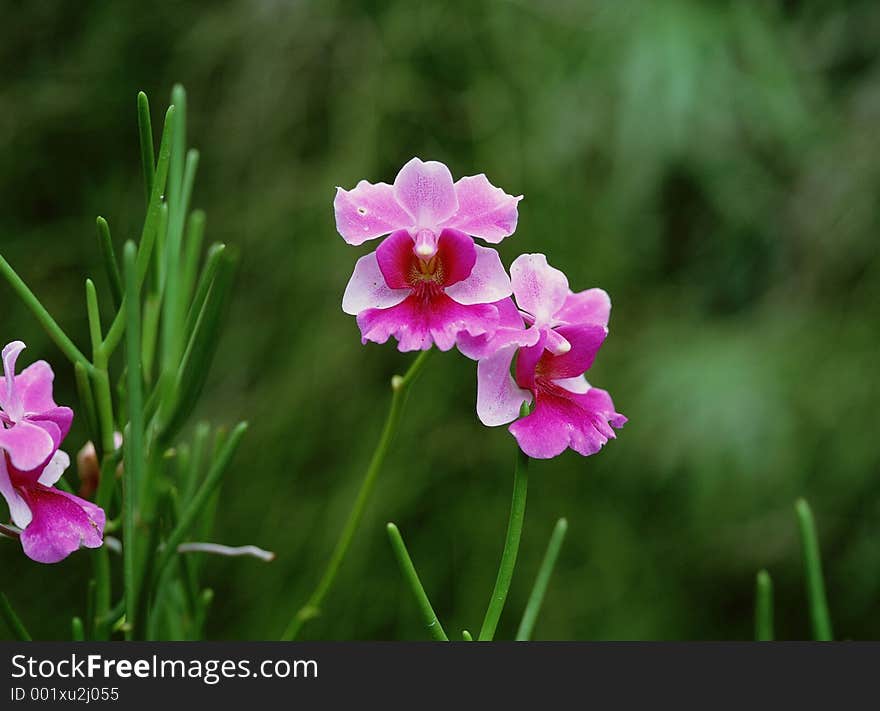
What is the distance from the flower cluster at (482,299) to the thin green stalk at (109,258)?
6cm

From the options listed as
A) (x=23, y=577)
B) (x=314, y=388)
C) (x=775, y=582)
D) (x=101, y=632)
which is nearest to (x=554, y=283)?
(x=101, y=632)

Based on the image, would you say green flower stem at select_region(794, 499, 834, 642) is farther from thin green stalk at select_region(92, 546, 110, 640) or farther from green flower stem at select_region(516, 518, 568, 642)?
thin green stalk at select_region(92, 546, 110, 640)

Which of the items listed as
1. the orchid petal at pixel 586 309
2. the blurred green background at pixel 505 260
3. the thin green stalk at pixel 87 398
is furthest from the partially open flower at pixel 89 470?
the blurred green background at pixel 505 260

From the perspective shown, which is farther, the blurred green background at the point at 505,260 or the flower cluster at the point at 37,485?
the blurred green background at the point at 505,260

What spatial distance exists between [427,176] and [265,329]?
0.71 m

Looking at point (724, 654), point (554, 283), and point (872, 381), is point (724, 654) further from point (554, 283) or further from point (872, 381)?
point (872, 381)

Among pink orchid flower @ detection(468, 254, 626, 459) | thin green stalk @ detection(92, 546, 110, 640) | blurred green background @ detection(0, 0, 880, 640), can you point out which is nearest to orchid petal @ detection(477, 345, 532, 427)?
pink orchid flower @ detection(468, 254, 626, 459)

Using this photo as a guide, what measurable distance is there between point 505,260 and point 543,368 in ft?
2.40

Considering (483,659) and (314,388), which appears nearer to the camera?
(483,659)

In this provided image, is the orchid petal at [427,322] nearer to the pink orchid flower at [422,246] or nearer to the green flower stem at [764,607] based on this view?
the pink orchid flower at [422,246]

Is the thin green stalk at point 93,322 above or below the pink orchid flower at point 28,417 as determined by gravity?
above

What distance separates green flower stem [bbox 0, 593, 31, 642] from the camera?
0.23 meters

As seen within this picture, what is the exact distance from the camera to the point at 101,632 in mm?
245

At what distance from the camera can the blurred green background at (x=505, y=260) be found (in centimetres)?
90
